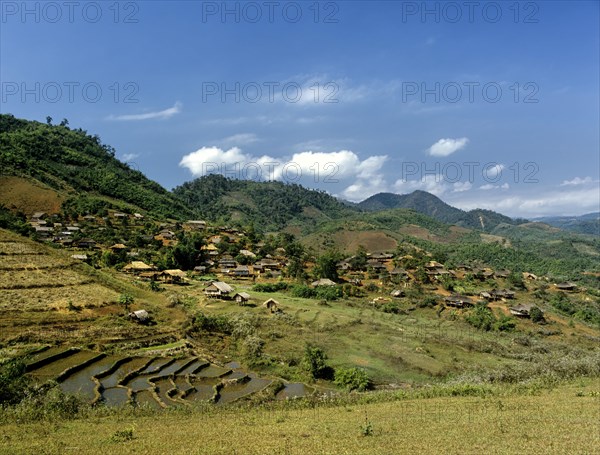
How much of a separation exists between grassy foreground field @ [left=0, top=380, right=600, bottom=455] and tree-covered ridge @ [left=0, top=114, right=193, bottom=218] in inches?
4430

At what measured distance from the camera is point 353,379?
1409 inches

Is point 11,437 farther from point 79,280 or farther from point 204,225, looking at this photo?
point 204,225

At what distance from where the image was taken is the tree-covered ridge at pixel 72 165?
120325mm

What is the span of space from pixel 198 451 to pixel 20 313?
33.4 metres

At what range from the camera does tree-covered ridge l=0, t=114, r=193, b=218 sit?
395 ft

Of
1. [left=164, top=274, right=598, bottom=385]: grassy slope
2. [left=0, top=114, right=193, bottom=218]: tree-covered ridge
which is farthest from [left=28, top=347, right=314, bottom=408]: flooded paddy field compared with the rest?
[left=0, top=114, right=193, bottom=218]: tree-covered ridge

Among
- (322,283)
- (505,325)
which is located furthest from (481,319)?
(322,283)

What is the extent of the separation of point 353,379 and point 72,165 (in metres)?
143

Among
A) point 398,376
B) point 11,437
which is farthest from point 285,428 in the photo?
point 398,376

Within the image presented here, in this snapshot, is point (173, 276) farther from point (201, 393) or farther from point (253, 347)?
point (201, 393)

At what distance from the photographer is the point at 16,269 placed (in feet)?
156

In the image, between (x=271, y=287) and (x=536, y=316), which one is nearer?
(x=536, y=316)

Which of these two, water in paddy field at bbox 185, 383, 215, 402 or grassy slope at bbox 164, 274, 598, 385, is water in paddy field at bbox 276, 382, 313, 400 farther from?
water in paddy field at bbox 185, 383, 215, 402

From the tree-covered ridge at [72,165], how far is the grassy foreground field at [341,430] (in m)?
113
